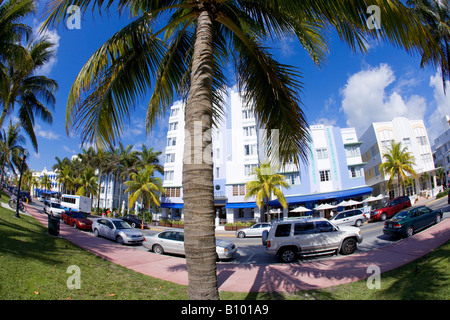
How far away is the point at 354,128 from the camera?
36.3 m

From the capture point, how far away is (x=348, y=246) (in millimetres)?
10664

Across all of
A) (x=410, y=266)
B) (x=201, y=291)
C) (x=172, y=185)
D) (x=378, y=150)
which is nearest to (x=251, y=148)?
(x=172, y=185)

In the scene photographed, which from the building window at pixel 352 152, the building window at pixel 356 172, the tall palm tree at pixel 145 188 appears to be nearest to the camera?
the tall palm tree at pixel 145 188

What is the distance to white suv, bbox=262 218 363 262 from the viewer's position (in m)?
10.3

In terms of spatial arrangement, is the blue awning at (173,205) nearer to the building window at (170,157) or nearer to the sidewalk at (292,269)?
the building window at (170,157)

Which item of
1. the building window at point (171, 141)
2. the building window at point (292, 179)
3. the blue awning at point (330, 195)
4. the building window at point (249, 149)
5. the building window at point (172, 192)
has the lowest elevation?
the blue awning at point (330, 195)

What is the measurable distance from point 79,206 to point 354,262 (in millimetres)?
37743

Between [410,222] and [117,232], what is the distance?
697 inches

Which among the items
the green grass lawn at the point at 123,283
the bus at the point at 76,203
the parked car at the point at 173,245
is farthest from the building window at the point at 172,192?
the green grass lawn at the point at 123,283

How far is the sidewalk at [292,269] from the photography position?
22.9ft

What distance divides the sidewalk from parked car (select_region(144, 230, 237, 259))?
103 centimetres

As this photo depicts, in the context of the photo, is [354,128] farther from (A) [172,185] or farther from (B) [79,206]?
(B) [79,206]

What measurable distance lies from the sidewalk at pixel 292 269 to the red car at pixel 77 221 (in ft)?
35.8

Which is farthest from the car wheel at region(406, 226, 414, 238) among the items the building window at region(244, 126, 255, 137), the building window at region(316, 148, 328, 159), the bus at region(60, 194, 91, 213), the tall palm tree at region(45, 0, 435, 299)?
the bus at region(60, 194, 91, 213)
